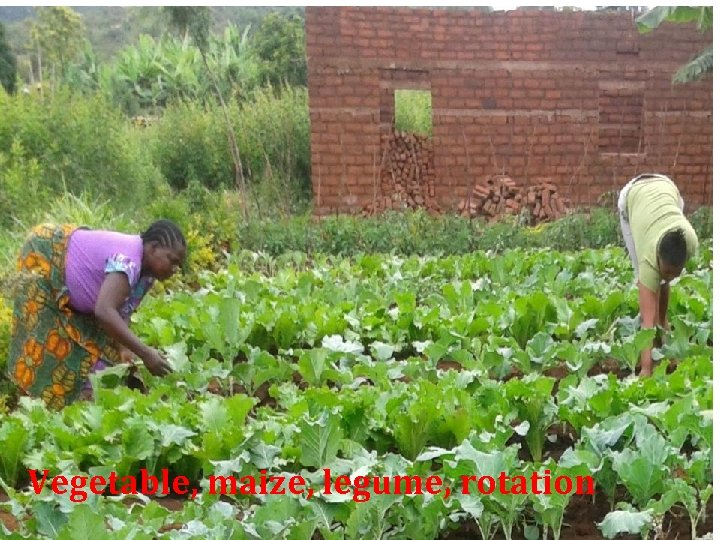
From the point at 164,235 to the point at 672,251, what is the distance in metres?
2.04

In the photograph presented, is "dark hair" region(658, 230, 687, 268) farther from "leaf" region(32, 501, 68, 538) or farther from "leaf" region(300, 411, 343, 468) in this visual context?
"leaf" region(32, 501, 68, 538)

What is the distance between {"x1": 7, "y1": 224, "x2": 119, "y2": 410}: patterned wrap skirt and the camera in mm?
3889

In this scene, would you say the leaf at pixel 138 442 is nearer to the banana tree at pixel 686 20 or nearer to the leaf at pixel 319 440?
the leaf at pixel 319 440

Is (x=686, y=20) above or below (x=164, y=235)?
above

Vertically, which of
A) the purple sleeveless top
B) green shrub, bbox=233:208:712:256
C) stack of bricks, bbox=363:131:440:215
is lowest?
green shrub, bbox=233:208:712:256

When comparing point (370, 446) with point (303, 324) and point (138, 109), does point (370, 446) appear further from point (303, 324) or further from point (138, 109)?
point (138, 109)

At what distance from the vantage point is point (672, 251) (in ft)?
12.6

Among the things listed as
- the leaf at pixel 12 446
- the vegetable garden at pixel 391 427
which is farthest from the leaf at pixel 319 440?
the leaf at pixel 12 446

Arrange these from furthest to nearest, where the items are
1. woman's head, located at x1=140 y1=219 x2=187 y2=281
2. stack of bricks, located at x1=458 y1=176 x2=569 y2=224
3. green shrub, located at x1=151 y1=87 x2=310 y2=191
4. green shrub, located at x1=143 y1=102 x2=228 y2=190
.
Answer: green shrub, located at x1=143 y1=102 x2=228 y2=190
green shrub, located at x1=151 y1=87 x2=310 y2=191
stack of bricks, located at x1=458 y1=176 x2=569 y2=224
woman's head, located at x1=140 y1=219 x2=187 y2=281

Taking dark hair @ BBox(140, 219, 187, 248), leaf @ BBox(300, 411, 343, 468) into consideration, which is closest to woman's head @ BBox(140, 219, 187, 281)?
dark hair @ BBox(140, 219, 187, 248)

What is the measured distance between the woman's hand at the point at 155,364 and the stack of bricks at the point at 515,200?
21.0 ft

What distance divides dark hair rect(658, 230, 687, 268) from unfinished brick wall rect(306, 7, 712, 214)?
575 cm

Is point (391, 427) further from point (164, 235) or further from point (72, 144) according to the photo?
point (72, 144)
